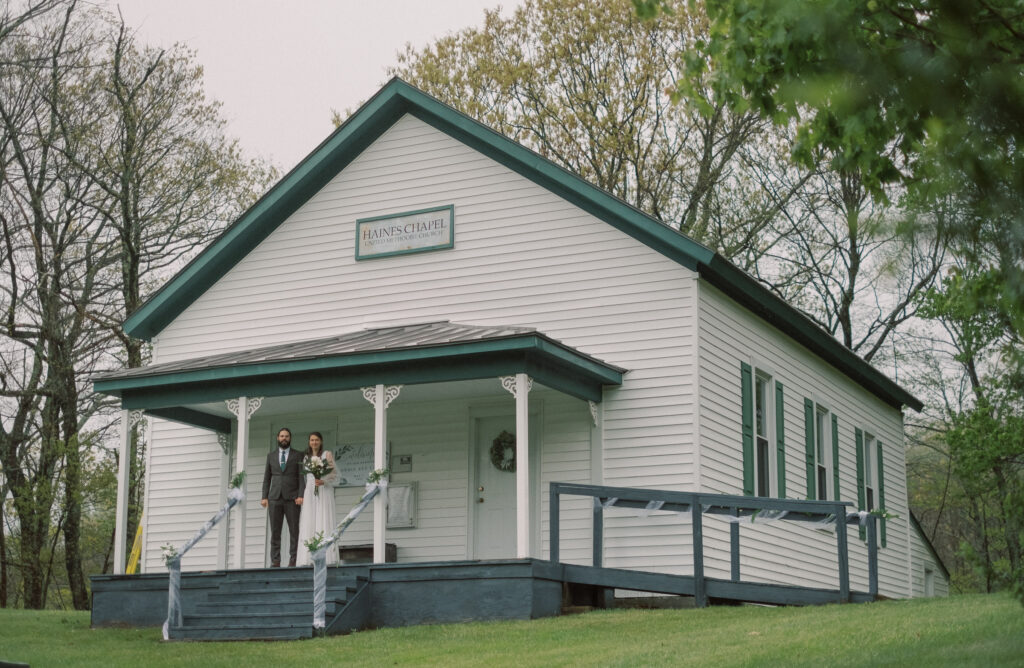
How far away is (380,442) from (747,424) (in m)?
5.56

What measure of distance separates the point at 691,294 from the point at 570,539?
3520 millimetres

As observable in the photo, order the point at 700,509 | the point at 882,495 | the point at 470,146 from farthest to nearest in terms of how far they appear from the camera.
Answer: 1. the point at 882,495
2. the point at 470,146
3. the point at 700,509

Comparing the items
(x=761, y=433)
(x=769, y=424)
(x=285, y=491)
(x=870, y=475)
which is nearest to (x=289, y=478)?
(x=285, y=491)

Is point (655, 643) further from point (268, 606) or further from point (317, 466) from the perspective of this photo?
point (317, 466)

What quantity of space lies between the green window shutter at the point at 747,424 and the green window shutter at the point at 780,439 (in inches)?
38.7

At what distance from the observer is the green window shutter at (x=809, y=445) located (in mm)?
20720

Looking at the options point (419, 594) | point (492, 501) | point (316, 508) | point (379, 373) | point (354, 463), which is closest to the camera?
point (419, 594)

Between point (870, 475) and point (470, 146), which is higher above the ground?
point (470, 146)

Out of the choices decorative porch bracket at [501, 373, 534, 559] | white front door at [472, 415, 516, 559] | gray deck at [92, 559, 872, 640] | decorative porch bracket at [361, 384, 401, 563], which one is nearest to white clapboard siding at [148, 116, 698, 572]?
white front door at [472, 415, 516, 559]

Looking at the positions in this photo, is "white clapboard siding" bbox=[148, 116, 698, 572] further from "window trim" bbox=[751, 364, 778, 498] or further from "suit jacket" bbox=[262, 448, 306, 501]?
"window trim" bbox=[751, 364, 778, 498]

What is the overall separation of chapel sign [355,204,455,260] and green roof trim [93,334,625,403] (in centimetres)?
303

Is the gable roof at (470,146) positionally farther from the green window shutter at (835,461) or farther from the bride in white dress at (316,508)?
the bride in white dress at (316,508)

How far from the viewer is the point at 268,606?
591 inches

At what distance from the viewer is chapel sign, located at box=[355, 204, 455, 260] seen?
18.9 m
